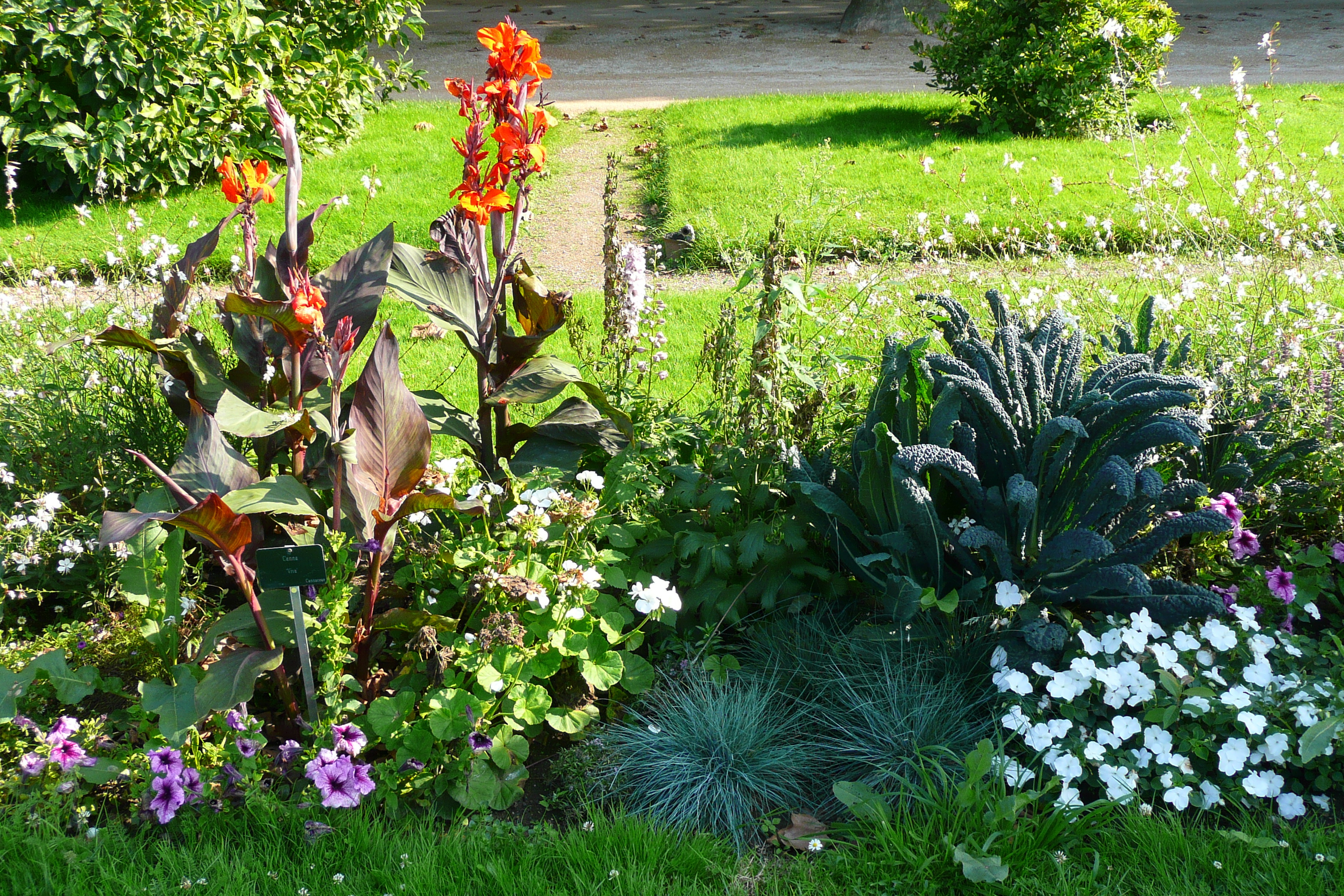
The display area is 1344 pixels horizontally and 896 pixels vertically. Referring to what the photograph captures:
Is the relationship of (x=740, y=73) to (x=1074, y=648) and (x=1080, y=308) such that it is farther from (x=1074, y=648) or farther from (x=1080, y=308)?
(x=1074, y=648)

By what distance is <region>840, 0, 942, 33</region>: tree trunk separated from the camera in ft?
45.3

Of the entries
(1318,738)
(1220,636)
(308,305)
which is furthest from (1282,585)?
(308,305)

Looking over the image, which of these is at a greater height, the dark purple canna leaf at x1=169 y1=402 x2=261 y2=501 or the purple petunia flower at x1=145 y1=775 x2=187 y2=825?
the dark purple canna leaf at x1=169 y1=402 x2=261 y2=501

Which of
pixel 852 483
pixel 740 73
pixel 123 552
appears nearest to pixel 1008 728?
pixel 852 483

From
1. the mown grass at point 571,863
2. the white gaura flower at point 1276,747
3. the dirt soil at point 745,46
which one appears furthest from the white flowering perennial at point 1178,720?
the dirt soil at point 745,46

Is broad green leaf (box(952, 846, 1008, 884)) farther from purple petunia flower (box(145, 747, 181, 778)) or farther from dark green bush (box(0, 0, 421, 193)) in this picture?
dark green bush (box(0, 0, 421, 193))

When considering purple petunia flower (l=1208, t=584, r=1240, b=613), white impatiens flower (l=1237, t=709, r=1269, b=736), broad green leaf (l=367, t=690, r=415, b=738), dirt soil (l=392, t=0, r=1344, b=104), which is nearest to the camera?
white impatiens flower (l=1237, t=709, r=1269, b=736)

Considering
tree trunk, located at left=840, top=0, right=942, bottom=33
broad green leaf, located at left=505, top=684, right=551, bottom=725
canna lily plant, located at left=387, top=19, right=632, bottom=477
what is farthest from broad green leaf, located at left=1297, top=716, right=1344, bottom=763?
tree trunk, located at left=840, top=0, right=942, bottom=33

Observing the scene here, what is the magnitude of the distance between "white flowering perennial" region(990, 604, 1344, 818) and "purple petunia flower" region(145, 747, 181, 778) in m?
2.10

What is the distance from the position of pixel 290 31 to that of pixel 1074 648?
7.49 meters

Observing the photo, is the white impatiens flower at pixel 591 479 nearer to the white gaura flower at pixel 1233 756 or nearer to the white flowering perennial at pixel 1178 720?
the white flowering perennial at pixel 1178 720

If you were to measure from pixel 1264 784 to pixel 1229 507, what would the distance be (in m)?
0.90

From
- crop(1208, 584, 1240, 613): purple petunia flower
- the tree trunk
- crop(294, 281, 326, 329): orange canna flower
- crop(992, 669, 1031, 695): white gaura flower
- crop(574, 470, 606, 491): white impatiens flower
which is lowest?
crop(992, 669, 1031, 695): white gaura flower

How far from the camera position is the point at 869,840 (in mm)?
2393
